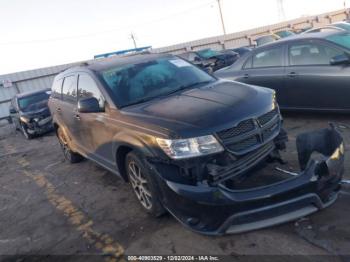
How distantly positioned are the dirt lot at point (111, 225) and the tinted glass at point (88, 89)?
55.5 inches

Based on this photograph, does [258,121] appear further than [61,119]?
No

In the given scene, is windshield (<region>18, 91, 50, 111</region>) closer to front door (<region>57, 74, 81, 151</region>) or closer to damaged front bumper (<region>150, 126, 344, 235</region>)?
front door (<region>57, 74, 81, 151</region>)

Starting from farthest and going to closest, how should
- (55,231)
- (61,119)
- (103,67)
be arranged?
(61,119) < (103,67) < (55,231)

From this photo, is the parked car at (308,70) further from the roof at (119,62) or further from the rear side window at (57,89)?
the rear side window at (57,89)

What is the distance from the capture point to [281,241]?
3.01 m

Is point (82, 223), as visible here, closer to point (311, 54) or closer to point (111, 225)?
point (111, 225)

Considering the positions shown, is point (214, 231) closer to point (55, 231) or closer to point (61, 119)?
point (55, 231)

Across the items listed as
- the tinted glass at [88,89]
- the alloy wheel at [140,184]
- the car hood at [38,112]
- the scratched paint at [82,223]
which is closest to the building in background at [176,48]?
the car hood at [38,112]

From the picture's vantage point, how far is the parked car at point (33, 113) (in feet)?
36.9

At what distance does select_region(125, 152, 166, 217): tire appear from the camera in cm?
338

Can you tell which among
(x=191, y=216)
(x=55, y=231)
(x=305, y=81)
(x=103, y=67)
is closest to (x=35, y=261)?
(x=55, y=231)

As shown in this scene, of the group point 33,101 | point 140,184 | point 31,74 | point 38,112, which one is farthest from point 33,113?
point 31,74

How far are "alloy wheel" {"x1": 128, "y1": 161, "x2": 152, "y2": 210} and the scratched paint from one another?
53 centimetres

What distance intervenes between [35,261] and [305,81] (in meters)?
4.82
